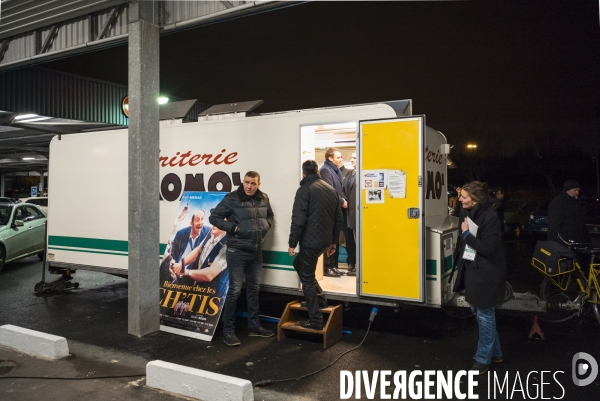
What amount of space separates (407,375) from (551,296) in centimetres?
282

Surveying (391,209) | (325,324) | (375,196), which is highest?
(375,196)

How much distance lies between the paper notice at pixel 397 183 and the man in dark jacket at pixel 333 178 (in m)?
1.21

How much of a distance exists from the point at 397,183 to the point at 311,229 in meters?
1.10

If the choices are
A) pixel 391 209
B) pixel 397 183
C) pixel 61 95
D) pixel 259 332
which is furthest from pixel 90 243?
pixel 61 95

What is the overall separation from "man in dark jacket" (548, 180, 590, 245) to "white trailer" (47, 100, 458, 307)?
1791 millimetres

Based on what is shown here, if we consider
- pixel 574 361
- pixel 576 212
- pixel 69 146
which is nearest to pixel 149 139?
pixel 69 146

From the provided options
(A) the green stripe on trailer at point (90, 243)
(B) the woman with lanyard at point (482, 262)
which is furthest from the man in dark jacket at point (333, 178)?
Answer: (A) the green stripe on trailer at point (90, 243)

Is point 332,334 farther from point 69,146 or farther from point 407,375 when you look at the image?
point 69,146

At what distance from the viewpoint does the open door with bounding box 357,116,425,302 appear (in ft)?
17.2

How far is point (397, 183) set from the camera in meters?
5.36

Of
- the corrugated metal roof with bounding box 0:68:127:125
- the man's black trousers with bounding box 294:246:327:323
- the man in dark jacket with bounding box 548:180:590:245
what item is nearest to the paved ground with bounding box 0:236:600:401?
the man's black trousers with bounding box 294:246:327:323

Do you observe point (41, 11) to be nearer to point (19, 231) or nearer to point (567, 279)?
point (19, 231)

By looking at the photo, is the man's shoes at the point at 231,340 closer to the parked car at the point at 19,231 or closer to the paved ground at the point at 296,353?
the paved ground at the point at 296,353

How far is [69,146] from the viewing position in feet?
25.6
